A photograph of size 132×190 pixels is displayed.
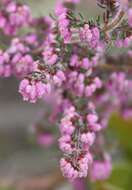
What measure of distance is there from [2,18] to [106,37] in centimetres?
27

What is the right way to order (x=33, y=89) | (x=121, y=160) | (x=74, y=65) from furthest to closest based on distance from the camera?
(x=121, y=160), (x=74, y=65), (x=33, y=89)

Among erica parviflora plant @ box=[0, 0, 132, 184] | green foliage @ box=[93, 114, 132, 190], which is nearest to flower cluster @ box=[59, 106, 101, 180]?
erica parviflora plant @ box=[0, 0, 132, 184]

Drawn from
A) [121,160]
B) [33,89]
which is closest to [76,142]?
[33,89]

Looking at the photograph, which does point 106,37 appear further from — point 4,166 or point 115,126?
point 4,166

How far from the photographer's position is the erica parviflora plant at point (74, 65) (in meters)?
0.77

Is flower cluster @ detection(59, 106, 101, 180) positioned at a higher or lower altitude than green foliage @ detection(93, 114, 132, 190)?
higher

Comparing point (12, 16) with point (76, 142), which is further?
point (12, 16)

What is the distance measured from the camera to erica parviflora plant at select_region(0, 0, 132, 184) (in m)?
0.77

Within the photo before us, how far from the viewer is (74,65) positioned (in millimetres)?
899

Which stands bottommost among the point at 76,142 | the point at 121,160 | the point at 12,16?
the point at 121,160

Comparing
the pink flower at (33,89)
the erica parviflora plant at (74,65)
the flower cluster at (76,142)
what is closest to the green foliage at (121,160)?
the erica parviflora plant at (74,65)

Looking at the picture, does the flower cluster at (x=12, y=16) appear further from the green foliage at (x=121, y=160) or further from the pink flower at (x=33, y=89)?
the green foliage at (x=121, y=160)

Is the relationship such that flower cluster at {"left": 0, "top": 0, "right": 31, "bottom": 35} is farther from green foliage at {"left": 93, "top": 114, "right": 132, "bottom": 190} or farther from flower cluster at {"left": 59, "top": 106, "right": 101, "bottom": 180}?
green foliage at {"left": 93, "top": 114, "right": 132, "bottom": 190}

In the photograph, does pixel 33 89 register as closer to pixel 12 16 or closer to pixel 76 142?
pixel 76 142
